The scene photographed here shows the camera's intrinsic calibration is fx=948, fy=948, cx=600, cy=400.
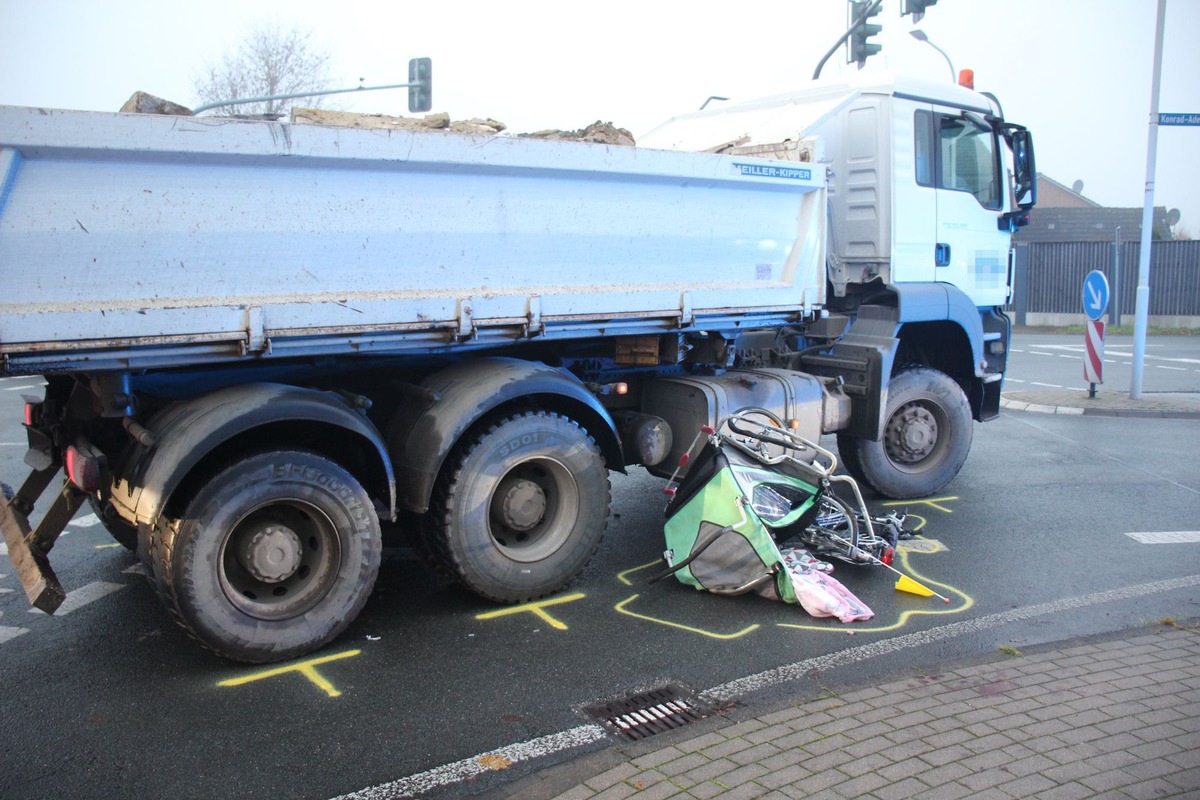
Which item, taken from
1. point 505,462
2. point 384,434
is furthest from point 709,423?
point 384,434

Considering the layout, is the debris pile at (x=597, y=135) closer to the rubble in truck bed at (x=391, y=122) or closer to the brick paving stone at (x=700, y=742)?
the rubble in truck bed at (x=391, y=122)

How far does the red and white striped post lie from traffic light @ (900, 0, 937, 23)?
266 inches

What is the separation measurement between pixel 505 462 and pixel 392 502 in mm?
629

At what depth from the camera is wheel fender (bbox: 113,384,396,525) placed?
4.04 meters

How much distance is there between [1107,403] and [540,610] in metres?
9.85

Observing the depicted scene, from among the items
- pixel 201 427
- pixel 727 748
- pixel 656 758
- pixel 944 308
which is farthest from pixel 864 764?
pixel 944 308

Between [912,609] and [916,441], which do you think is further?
[916,441]

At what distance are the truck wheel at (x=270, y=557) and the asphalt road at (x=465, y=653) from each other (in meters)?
0.19

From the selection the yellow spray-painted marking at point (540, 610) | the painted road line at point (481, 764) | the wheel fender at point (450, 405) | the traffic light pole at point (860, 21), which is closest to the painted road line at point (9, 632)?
the wheel fender at point (450, 405)

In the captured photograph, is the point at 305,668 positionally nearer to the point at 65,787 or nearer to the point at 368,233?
the point at 65,787

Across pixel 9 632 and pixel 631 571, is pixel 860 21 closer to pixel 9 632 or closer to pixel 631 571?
pixel 631 571

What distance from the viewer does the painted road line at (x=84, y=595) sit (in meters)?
5.07

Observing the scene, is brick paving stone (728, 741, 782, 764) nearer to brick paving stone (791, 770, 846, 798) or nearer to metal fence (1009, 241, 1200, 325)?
brick paving stone (791, 770, 846, 798)

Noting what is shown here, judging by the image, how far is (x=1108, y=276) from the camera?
2650cm
